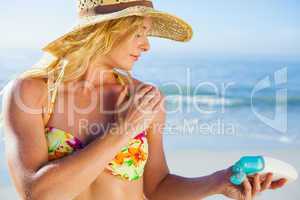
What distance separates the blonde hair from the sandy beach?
383cm

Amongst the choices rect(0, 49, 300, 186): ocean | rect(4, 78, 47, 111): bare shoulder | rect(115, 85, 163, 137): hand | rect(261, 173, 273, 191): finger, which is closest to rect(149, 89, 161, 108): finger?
rect(115, 85, 163, 137): hand

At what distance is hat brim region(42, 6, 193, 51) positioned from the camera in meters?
2.21

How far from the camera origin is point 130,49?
2.28 metres

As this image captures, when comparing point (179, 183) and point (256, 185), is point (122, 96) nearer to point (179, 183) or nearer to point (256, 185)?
point (179, 183)

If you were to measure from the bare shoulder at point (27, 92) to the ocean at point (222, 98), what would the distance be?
5546mm

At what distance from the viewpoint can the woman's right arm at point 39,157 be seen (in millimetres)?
1910

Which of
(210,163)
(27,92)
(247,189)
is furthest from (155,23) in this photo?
(210,163)

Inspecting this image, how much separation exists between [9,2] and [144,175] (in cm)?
924

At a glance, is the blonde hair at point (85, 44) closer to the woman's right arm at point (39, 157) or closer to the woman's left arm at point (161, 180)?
A: the woman's right arm at point (39, 157)

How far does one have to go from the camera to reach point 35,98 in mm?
2061

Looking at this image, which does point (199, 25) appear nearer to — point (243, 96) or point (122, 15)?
point (243, 96)

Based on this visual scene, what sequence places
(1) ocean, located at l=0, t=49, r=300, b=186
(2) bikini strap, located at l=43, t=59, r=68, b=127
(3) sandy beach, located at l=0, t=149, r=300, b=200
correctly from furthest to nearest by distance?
(1) ocean, located at l=0, t=49, r=300, b=186, (3) sandy beach, located at l=0, t=149, r=300, b=200, (2) bikini strap, located at l=43, t=59, r=68, b=127

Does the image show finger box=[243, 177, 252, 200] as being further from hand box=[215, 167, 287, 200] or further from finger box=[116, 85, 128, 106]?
finger box=[116, 85, 128, 106]

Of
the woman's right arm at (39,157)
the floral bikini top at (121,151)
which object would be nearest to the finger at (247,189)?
the floral bikini top at (121,151)
